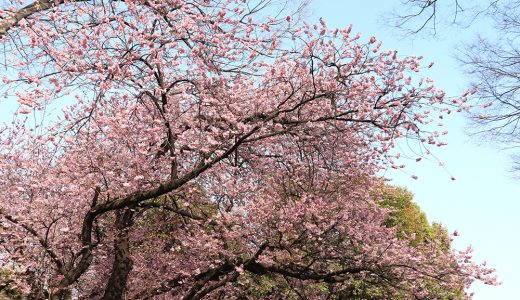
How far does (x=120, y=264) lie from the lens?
11055mm

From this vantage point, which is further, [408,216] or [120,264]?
→ [408,216]

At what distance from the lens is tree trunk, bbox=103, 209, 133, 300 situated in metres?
10.9

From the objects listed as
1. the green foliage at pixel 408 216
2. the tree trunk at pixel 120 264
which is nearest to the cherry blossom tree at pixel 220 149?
the tree trunk at pixel 120 264

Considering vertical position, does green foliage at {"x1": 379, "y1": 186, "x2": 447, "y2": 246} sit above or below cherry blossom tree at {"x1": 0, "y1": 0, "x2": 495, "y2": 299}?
above

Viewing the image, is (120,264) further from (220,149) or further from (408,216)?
(408,216)

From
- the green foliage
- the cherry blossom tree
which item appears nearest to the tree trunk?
the cherry blossom tree

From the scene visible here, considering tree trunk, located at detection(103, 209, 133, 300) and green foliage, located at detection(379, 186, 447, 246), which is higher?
green foliage, located at detection(379, 186, 447, 246)

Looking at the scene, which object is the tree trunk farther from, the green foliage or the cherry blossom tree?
the green foliage

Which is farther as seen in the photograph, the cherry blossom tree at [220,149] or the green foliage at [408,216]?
the green foliage at [408,216]

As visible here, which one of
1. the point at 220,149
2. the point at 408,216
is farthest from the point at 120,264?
the point at 408,216

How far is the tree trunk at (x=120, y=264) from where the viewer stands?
1090 cm

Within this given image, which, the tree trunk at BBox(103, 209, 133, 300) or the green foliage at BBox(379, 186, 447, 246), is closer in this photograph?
the tree trunk at BBox(103, 209, 133, 300)

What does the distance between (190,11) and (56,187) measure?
19.2 feet

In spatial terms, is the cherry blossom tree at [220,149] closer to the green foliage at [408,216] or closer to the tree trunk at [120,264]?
the tree trunk at [120,264]
